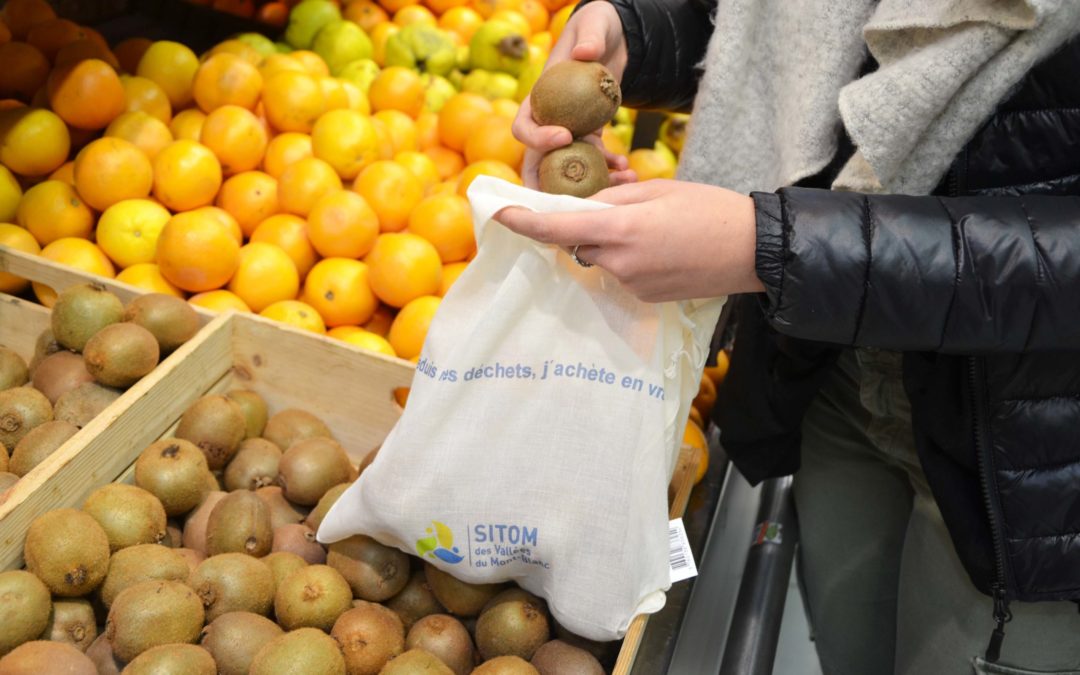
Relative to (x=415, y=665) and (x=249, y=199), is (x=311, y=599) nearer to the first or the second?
(x=415, y=665)

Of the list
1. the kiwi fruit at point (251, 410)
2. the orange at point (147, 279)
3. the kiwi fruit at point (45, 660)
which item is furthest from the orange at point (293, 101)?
the kiwi fruit at point (45, 660)

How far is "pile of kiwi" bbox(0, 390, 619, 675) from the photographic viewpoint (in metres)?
1.27

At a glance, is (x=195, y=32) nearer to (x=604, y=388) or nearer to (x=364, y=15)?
(x=364, y=15)

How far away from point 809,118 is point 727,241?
0.42 metres

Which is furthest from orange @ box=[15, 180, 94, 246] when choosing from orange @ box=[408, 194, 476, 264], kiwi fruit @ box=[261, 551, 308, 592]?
kiwi fruit @ box=[261, 551, 308, 592]

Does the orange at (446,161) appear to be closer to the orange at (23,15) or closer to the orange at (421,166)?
the orange at (421,166)

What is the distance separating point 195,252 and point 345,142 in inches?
22.0

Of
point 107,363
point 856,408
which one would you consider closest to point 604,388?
point 856,408

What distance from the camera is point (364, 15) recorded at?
125 inches

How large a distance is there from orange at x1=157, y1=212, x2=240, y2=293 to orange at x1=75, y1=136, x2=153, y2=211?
7.6 inches

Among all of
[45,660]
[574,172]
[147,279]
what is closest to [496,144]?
[147,279]

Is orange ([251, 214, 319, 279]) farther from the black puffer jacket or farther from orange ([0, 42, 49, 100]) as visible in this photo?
the black puffer jacket

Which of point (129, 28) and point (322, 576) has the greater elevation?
point (129, 28)

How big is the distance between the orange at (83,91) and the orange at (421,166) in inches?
30.4
